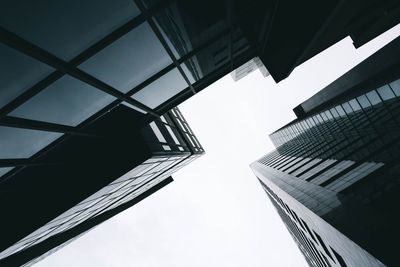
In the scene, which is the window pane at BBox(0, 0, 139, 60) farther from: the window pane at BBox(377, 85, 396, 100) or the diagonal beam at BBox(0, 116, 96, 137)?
the window pane at BBox(377, 85, 396, 100)

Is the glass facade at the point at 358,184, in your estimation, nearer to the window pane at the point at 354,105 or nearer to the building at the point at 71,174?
the window pane at the point at 354,105

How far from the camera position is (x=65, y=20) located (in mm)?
4152

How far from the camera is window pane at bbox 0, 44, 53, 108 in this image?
3.95m

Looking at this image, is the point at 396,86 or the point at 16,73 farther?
the point at 396,86

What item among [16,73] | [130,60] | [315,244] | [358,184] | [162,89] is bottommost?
[315,244]

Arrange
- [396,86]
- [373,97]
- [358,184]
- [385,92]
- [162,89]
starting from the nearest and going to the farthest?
[162,89] → [358,184] → [396,86] → [385,92] → [373,97]

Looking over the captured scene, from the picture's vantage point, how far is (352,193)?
15219mm

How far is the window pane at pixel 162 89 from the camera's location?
8.34 metres

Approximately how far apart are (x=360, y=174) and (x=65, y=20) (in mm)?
18802

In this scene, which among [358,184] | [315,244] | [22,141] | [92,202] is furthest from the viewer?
[315,244]

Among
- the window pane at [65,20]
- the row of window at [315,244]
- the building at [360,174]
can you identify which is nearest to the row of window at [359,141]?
the building at [360,174]

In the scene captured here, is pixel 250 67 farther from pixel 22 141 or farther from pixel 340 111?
pixel 22 141

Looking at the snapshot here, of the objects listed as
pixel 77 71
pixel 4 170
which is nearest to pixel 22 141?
pixel 4 170

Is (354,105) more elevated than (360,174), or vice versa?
(354,105)
